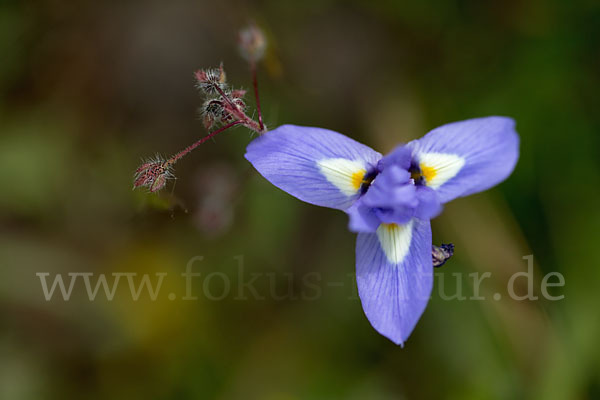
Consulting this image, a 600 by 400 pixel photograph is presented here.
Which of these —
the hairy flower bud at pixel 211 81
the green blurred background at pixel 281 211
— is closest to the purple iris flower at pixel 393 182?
the hairy flower bud at pixel 211 81

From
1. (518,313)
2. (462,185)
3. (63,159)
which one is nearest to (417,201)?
(462,185)

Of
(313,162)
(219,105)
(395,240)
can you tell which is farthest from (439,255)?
(219,105)

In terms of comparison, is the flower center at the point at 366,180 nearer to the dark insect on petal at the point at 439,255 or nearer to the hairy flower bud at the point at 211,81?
the dark insect on petal at the point at 439,255

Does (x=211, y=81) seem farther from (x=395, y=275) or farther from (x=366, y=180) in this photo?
(x=395, y=275)

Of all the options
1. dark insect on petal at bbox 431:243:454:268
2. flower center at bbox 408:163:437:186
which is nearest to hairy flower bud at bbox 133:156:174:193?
flower center at bbox 408:163:437:186

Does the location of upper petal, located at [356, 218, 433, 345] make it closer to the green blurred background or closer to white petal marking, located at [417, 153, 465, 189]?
white petal marking, located at [417, 153, 465, 189]

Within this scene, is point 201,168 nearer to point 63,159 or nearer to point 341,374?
point 63,159
